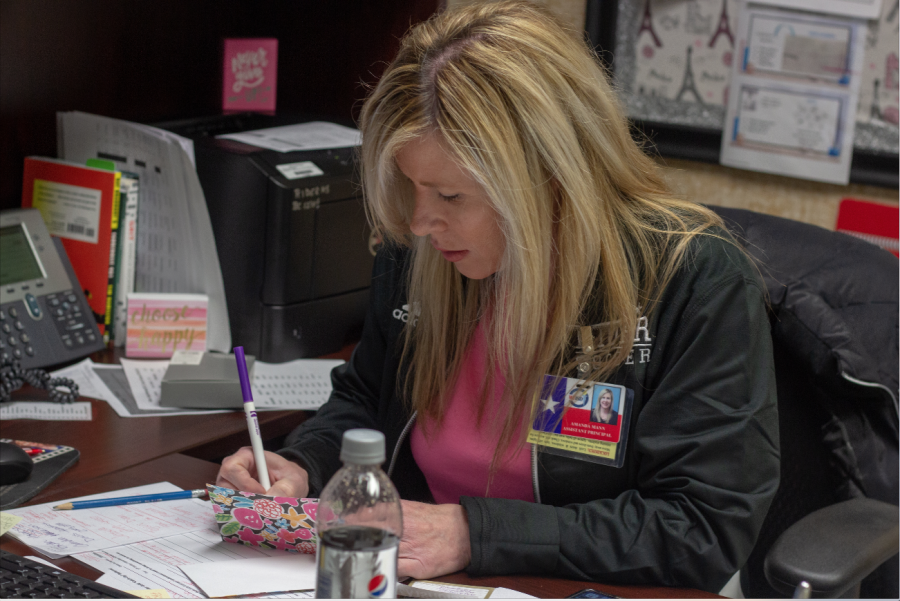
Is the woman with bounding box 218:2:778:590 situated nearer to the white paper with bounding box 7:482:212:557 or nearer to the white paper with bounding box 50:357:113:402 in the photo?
the white paper with bounding box 7:482:212:557

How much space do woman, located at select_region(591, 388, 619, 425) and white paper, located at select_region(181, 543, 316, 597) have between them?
35cm

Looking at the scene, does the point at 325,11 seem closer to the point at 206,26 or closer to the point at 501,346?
the point at 206,26

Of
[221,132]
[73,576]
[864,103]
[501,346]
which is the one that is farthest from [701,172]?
[73,576]

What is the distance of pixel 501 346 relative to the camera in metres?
Result: 1.13

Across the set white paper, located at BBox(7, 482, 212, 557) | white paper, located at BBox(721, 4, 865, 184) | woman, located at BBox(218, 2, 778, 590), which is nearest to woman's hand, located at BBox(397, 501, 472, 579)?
woman, located at BBox(218, 2, 778, 590)

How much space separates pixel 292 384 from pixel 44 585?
737mm

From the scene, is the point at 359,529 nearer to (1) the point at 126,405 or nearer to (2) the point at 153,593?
(2) the point at 153,593

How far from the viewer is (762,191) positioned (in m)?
2.08

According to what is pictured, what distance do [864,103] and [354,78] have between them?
1.04 metres

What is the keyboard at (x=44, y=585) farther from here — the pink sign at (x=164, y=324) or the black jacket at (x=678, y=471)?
the pink sign at (x=164, y=324)

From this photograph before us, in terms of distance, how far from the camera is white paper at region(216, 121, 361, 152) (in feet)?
5.57

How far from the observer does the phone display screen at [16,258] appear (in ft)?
5.10

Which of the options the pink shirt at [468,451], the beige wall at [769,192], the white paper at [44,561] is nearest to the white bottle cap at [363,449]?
the white paper at [44,561]

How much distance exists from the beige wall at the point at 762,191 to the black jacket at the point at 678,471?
937 mm
